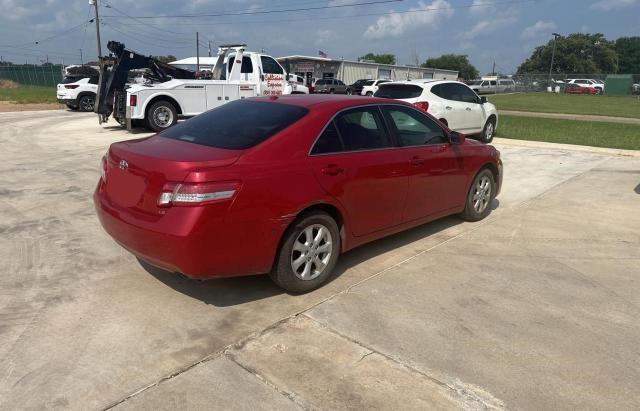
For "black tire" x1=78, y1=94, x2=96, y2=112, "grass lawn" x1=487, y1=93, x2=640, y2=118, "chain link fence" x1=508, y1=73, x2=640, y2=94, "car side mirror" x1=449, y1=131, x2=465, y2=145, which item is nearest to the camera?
"car side mirror" x1=449, y1=131, x2=465, y2=145

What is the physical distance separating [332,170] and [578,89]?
61.9 m

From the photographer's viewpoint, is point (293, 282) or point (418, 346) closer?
point (418, 346)

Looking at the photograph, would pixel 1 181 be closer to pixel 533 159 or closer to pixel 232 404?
pixel 232 404

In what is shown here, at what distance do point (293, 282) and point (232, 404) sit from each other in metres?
1.33

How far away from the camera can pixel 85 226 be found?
5633mm

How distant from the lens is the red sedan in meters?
3.40

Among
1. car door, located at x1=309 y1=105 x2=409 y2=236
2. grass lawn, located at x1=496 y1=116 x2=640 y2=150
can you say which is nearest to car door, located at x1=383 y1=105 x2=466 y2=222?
car door, located at x1=309 y1=105 x2=409 y2=236

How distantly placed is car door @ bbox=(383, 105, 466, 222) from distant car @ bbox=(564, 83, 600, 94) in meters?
59.4

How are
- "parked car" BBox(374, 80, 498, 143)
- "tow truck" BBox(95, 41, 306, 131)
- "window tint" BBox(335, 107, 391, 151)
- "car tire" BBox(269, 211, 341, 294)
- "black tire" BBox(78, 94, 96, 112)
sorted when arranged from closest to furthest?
"car tire" BBox(269, 211, 341, 294) → "window tint" BBox(335, 107, 391, 151) → "parked car" BBox(374, 80, 498, 143) → "tow truck" BBox(95, 41, 306, 131) → "black tire" BBox(78, 94, 96, 112)

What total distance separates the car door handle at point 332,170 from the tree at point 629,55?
154634mm

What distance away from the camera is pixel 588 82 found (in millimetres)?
59938

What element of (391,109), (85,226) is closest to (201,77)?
(85,226)

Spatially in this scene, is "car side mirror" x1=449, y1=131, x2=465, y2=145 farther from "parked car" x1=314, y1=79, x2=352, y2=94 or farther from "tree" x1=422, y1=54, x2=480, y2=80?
"tree" x1=422, y1=54, x2=480, y2=80

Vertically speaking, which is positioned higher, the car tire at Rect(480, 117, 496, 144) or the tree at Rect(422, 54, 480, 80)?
the tree at Rect(422, 54, 480, 80)
